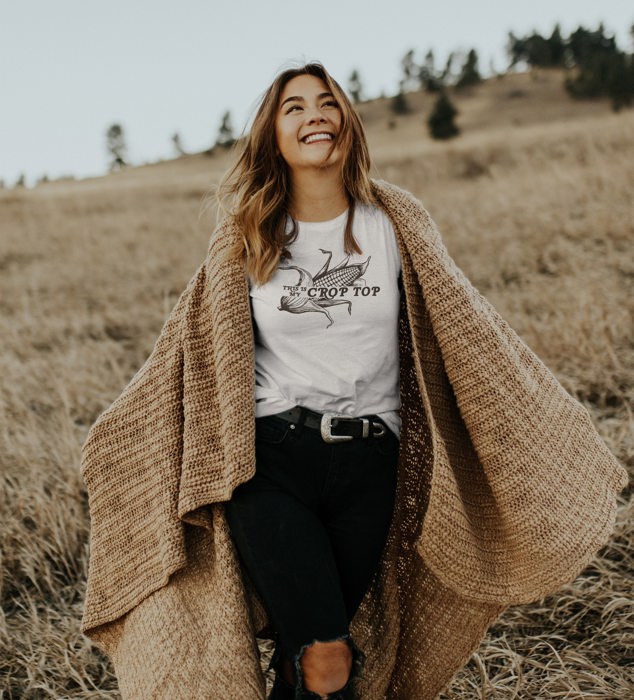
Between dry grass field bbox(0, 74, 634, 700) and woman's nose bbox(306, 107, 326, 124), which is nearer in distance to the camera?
woman's nose bbox(306, 107, 326, 124)

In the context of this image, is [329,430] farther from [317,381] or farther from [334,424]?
[317,381]

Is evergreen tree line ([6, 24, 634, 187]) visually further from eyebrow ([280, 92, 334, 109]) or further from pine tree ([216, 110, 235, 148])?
eyebrow ([280, 92, 334, 109])

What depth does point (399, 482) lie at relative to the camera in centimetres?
243

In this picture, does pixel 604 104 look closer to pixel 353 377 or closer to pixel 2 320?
pixel 2 320

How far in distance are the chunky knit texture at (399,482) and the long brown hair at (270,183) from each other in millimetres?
75

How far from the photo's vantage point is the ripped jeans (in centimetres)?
195

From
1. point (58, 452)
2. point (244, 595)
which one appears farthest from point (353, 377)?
point (58, 452)

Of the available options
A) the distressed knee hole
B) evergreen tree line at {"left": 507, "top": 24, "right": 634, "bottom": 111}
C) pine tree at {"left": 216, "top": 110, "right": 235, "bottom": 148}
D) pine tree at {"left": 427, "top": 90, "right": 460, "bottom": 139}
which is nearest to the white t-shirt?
the distressed knee hole

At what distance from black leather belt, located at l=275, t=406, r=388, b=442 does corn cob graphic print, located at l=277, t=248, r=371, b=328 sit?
0.28m

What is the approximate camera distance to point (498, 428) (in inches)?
81.4

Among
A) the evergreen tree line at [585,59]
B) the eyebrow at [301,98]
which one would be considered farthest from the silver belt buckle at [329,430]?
the evergreen tree line at [585,59]

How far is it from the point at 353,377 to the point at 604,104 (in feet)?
179

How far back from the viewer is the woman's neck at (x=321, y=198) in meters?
2.34

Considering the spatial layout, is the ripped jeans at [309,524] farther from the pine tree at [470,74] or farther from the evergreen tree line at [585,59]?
the pine tree at [470,74]
